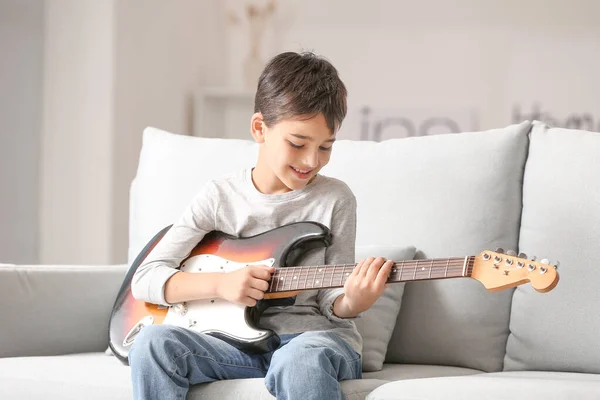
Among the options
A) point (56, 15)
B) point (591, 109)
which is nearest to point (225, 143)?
point (56, 15)

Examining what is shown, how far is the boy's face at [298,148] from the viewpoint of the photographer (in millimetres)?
1641

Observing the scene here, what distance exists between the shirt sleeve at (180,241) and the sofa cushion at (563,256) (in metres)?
0.63

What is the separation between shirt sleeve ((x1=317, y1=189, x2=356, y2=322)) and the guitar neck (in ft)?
0.33

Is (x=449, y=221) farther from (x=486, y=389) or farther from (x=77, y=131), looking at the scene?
(x=77, y=131)

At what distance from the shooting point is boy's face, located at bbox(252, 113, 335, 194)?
164 centimetres

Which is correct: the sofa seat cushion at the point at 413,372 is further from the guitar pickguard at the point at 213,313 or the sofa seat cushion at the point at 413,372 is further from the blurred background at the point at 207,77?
the blurred background at the point at 207,77

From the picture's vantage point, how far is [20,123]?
140 inches

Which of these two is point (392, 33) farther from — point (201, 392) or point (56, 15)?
point (201, 392)

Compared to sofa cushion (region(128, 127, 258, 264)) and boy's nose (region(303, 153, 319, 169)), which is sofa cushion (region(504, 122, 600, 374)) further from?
sofa cushion (region(128, 127, 258, 264))

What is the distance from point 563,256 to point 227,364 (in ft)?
2.26

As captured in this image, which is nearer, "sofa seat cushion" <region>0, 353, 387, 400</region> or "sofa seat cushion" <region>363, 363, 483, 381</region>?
"sofa seat cushion" <region>0, 353, 387, 400</region>

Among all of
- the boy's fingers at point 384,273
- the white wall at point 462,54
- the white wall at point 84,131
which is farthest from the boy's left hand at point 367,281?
the white wall at point 462,54

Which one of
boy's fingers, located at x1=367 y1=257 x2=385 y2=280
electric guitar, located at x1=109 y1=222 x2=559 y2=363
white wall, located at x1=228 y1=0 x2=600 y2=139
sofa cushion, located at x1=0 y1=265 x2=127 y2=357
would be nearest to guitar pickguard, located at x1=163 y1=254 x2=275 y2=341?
electric guitar, located at x1=109 y1=222 x2=559 y2=363

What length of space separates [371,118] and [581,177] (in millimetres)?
2493
